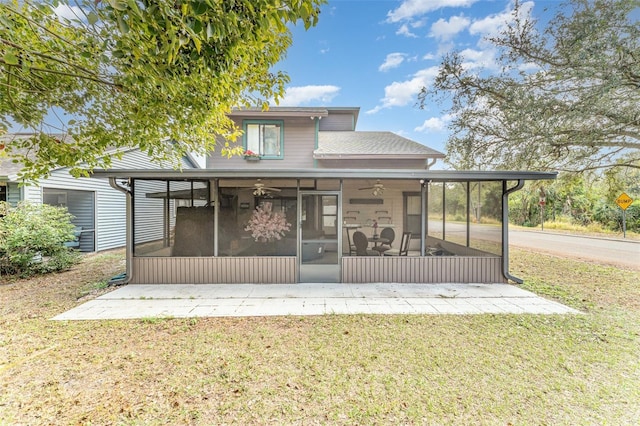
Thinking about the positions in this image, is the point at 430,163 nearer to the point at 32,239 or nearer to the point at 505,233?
the point at 505,233

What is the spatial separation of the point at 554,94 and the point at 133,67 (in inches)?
336

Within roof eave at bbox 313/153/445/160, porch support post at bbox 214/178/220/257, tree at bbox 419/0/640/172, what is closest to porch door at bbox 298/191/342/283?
porch support post at bbox 214/178/220/257

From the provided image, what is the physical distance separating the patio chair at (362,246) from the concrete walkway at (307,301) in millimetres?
848

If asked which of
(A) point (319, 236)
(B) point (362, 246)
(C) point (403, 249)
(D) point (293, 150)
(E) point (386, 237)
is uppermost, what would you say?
(D) point (293, 150)

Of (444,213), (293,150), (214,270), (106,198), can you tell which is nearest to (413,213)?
(444,213)

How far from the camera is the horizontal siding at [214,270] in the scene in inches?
258

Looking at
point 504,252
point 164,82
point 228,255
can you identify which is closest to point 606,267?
point 504,252

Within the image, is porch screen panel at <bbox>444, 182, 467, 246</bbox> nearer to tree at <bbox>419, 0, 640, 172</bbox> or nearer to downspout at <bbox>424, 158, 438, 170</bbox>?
tree at <bbox>419, 0, 640, 172</bbox>

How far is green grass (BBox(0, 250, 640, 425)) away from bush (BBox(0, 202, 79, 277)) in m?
3.01

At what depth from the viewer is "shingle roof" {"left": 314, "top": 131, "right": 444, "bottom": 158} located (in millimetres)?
9758

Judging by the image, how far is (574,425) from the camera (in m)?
2.36

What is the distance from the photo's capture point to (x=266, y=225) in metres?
6.62

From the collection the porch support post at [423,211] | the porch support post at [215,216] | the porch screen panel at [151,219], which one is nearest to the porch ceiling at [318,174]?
the porch support post at [215,216]

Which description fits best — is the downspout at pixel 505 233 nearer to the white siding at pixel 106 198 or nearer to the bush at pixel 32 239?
the white siding at pixel 106 198
